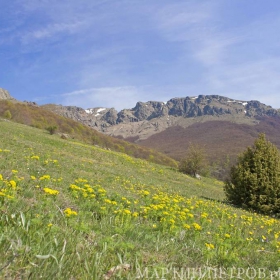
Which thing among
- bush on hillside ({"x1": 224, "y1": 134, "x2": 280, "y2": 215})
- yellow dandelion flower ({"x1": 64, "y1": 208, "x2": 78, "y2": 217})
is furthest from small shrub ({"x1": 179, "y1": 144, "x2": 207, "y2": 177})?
yellow dandelion flower ({"x1": 64, "y1": 208, "x2": 78, "y2": 217})

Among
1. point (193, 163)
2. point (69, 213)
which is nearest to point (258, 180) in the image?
point (69, 213)

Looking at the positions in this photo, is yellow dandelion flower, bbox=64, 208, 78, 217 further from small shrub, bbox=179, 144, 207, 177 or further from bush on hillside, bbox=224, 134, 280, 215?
small shrub, bbox=179, 144, 207, 177

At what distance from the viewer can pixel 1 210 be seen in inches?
132

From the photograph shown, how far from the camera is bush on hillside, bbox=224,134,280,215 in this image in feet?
56.2

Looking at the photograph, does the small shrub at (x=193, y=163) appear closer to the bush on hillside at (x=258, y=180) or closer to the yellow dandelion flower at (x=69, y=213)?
the bush on hillside at (x=258, y=180)

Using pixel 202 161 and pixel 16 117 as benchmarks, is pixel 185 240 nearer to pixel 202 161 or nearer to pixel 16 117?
pixel 202 161

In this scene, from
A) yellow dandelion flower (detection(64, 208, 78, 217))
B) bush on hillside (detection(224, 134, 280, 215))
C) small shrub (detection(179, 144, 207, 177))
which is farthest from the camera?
small shrub (detection(179, 144, 207, 177))

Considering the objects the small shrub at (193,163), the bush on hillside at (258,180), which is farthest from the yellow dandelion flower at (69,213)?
the small shrub at (193,163)

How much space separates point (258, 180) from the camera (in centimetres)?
1755

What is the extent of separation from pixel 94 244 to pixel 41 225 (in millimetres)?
612

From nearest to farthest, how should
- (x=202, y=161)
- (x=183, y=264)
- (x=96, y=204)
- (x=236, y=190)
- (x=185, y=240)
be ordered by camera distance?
(x=183, y=264)
(x=185, y=240)
(x=96, y=204)
(x=236, y=190)
(x=202, y=161)

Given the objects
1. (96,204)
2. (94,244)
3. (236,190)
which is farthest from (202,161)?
(94,244)

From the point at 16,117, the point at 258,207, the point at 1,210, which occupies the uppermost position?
the point at 16,117

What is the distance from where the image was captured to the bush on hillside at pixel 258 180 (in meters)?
17.1
